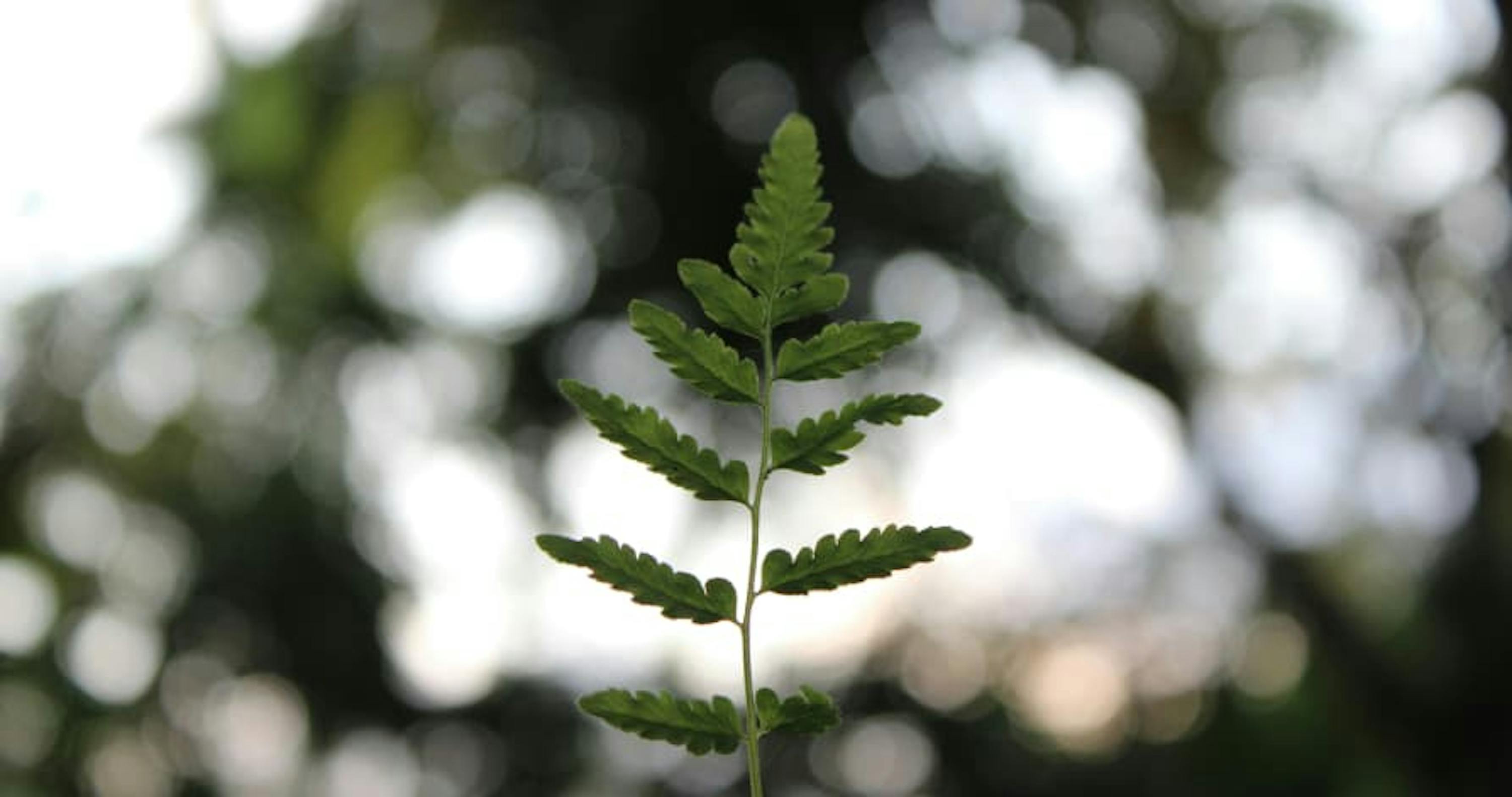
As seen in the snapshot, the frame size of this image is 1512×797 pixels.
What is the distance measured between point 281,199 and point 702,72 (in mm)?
1310

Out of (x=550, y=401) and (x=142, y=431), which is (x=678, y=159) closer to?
(x=550, y=401)

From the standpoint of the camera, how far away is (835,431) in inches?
11.8

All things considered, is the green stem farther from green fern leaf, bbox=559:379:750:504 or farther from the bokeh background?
the bokeh background

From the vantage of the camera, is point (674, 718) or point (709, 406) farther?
point (709, 406)

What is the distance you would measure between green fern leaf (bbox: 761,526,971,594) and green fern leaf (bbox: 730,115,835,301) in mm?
50

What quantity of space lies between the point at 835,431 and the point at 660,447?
0.12 ft

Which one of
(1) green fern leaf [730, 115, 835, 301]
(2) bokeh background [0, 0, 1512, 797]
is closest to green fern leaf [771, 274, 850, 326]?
(1) green fern leaf [730, 115, 835, 301]

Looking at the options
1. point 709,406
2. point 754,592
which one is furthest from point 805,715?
point 709,406

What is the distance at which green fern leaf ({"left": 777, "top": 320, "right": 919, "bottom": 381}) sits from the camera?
0.29m

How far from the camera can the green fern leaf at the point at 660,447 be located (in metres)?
0.27

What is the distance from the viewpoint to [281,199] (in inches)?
181

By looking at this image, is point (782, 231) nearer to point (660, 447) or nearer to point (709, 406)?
point (660, 447)

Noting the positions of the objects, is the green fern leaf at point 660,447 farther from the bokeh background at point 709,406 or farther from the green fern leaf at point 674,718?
the bokeh background at point 709,406

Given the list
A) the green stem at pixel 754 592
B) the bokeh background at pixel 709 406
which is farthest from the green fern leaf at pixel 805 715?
the bokeh background at pixel 709 406
